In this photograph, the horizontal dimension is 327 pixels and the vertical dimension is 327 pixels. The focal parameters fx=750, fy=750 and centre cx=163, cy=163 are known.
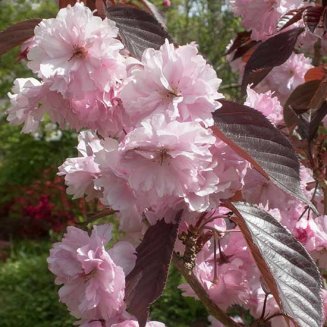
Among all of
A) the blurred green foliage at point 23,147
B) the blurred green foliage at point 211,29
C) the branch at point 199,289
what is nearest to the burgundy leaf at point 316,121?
the branch at point 199,289

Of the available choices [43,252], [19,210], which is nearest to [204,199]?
[43,252]

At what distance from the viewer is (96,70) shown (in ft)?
3.22

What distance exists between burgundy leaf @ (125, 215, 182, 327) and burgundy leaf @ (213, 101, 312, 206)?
0.13 m

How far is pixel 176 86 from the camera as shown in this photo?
940mm

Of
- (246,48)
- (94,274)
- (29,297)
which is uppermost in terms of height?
(94,274)

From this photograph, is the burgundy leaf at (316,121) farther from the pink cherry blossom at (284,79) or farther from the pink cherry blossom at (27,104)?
the pink cherry blossom at (27,104)

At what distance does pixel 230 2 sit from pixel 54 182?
604 cm

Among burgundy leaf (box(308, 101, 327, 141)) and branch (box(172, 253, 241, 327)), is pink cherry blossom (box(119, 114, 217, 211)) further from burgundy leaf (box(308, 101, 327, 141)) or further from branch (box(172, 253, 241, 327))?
burgundy leaf (box(308, 101, 327, 141))

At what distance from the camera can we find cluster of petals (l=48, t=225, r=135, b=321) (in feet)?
3.29

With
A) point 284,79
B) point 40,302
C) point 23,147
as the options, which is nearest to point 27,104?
point 284,79

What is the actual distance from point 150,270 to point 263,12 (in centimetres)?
77

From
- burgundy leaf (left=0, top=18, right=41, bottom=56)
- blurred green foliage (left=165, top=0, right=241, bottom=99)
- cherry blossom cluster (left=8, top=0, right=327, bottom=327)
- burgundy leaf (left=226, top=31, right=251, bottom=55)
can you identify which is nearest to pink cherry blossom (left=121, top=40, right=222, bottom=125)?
cherry blossom cluster (left=8, top=0, right=327, bottom=327)

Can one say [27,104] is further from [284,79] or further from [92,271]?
[284,79]

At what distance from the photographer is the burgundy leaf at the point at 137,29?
42.3 inches
